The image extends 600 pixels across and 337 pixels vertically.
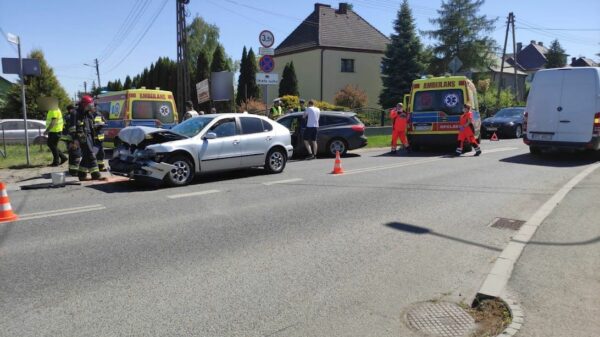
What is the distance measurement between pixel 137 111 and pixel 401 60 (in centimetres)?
2489

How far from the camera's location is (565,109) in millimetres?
13281

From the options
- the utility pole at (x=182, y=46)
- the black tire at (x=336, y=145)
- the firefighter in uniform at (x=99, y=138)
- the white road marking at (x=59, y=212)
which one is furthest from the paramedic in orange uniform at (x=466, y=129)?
the utility pole at (x=182, y=46)

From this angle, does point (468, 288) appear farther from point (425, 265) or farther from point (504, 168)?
point (504, 168)

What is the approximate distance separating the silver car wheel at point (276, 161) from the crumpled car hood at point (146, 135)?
2.30 m

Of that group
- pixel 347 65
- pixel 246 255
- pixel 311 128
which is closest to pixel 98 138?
pixel 311 128

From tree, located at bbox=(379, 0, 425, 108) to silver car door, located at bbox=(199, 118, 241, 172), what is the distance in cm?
2687

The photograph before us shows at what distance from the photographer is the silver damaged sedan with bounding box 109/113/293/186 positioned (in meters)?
9.25

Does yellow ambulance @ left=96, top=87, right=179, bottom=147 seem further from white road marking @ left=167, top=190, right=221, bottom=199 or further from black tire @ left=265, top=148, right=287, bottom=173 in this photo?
white road marking @ left=167, top=190, right=221, bottom=199

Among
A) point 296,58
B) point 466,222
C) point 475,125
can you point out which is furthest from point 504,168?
point 296,58

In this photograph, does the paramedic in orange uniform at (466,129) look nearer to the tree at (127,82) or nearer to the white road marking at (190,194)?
the white road marking at (190,194)

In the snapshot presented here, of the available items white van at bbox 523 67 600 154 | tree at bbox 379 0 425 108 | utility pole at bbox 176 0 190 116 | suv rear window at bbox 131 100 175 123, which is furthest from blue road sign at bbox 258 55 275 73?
tree at bbox 379 0 425 108

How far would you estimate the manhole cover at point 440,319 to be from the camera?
11.7 feet

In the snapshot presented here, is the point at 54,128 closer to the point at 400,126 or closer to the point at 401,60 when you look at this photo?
the point at 400,126

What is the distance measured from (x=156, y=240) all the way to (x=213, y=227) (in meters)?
0.84
